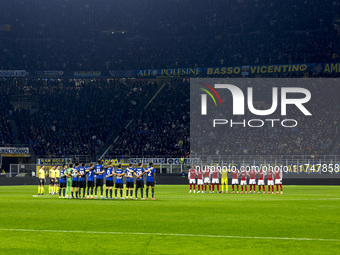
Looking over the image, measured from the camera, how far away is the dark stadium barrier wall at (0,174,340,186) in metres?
48.2

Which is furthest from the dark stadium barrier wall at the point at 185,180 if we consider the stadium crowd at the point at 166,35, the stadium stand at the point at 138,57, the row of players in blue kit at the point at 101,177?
the row of players in blue kit at the point at 101,177

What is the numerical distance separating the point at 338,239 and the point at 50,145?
49.9 meters

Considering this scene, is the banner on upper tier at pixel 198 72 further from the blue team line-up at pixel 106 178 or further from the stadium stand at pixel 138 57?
the blue team line-up at pixel 106 178

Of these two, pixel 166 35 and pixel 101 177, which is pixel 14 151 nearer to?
pixel 166 35

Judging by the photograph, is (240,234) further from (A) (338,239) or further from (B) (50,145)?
→ (B) (50,145)

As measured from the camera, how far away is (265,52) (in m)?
68.7

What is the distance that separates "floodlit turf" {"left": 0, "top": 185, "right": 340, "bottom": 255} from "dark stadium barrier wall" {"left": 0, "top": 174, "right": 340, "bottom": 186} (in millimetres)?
28122

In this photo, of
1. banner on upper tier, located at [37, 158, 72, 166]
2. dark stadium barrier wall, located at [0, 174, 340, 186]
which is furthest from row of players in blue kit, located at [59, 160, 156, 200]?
banner on upper tier, located at [37, 158, 72, 166]

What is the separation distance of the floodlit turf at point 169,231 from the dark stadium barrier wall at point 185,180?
2812 centimetres

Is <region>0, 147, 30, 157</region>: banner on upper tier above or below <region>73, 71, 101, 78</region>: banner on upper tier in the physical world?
below

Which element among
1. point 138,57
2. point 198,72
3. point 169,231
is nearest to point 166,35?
point 138,57

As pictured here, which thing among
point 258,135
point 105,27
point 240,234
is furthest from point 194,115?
point 240,234

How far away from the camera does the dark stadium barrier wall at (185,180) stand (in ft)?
158

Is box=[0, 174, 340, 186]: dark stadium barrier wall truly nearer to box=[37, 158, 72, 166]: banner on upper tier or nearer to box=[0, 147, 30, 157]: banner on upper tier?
box=[37, 158, 72, 166]: banner on upper tier
